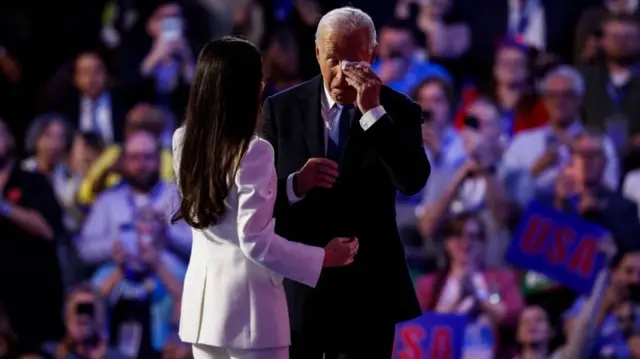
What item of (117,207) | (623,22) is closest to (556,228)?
(623,22)

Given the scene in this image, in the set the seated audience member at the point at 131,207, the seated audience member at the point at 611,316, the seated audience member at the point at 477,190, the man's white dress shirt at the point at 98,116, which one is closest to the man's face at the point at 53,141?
the man's white dress shirt at the point at 98,116

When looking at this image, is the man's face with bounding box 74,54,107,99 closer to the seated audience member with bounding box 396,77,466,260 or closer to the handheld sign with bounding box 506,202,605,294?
the seated audience member with bounding box 396,77,466,260

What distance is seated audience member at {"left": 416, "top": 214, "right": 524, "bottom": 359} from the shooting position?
634 cm

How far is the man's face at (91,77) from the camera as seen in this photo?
7.76 meters

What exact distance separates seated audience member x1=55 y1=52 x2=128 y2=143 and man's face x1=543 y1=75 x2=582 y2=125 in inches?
98.7

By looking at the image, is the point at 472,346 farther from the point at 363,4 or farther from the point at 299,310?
the point at 299,310

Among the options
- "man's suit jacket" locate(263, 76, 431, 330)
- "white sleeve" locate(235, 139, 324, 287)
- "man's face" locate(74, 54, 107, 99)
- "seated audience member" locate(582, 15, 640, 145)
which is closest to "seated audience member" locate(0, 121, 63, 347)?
"man's face" locate(74, 54, 107, 99)

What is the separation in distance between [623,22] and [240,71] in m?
4.06

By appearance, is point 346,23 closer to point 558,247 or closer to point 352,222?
point 352,222

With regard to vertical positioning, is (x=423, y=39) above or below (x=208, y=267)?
above

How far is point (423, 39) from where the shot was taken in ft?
23.3

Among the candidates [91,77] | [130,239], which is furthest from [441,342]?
[91,77]

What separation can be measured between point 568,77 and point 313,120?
350 centimetres

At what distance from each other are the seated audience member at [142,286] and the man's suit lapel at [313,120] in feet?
12.2
